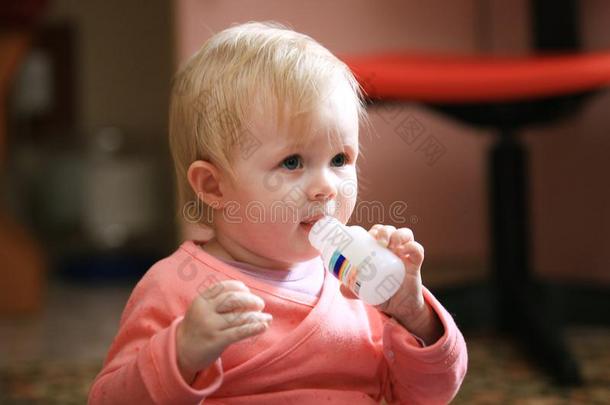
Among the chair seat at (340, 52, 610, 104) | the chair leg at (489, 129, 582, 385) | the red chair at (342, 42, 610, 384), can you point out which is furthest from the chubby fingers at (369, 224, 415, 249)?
the chair leg at (489, 129, 582, 385)

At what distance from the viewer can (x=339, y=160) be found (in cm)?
73

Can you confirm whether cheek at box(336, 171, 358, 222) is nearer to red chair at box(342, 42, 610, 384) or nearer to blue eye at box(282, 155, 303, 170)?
blue eye at box(282, 155, 303, 170)

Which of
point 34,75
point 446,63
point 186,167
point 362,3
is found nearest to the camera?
point 186,167

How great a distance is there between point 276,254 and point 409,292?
11cm

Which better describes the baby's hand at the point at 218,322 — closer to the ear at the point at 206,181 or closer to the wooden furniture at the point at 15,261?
the ear at the point at 206,181

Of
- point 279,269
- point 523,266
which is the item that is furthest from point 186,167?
point 523,266

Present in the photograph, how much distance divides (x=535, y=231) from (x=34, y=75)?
6.37ft

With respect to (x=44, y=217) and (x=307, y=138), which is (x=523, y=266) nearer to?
(x=307, y=138)

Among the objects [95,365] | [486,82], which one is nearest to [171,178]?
[95,365]

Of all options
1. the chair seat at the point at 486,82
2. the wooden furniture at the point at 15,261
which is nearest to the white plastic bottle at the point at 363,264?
the chair seat at the point at 486,82

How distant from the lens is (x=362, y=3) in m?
2.12

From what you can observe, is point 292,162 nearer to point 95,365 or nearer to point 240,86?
point 240,86

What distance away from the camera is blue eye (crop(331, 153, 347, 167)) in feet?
2.37

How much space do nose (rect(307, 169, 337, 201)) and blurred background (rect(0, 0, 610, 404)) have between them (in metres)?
0.11
